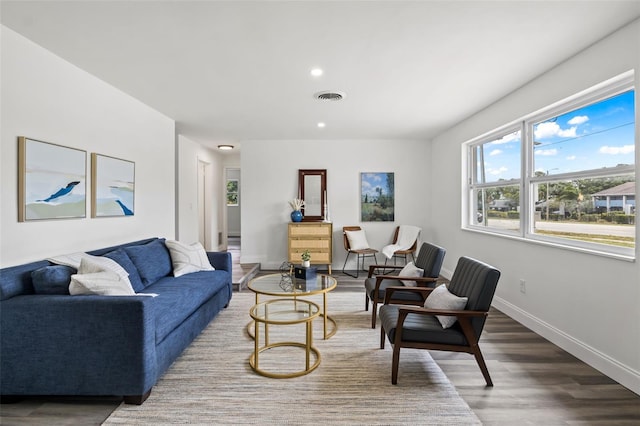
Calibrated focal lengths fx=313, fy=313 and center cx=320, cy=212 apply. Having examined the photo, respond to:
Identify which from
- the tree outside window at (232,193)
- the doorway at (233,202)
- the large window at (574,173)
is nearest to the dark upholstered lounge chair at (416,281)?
the large window at (574,173)

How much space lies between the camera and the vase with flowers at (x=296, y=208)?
5836 millimetres

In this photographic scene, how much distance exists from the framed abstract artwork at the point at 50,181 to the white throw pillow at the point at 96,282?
61 centimetres

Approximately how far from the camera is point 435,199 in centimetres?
596

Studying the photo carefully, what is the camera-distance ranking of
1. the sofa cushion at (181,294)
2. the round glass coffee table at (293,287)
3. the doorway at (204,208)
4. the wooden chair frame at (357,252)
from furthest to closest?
the doorway at (204,208), the wooden chair frame at (357,252), the round glass coffee table at (293,287), the sofa cushion at (181,294)

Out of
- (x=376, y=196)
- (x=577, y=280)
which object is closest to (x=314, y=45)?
(x=577, y=280)

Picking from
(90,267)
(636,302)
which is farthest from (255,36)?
(636,302)

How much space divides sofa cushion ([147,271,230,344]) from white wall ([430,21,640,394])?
10.7ft

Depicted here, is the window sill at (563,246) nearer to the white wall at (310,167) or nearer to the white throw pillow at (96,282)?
the white wall at (310,167)

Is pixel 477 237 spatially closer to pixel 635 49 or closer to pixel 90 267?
pixel 635 49

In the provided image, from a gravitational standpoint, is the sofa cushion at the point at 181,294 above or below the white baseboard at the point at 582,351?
above

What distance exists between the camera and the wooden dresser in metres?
5.61

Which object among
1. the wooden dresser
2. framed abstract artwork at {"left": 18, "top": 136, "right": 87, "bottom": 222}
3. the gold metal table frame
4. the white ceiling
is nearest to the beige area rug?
the gold metal table frame

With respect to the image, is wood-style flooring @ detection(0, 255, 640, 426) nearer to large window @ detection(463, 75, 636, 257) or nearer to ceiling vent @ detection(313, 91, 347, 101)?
large window @ detection(463, 75, 636, 257)

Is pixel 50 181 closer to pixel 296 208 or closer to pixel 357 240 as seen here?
pixel 296 208
